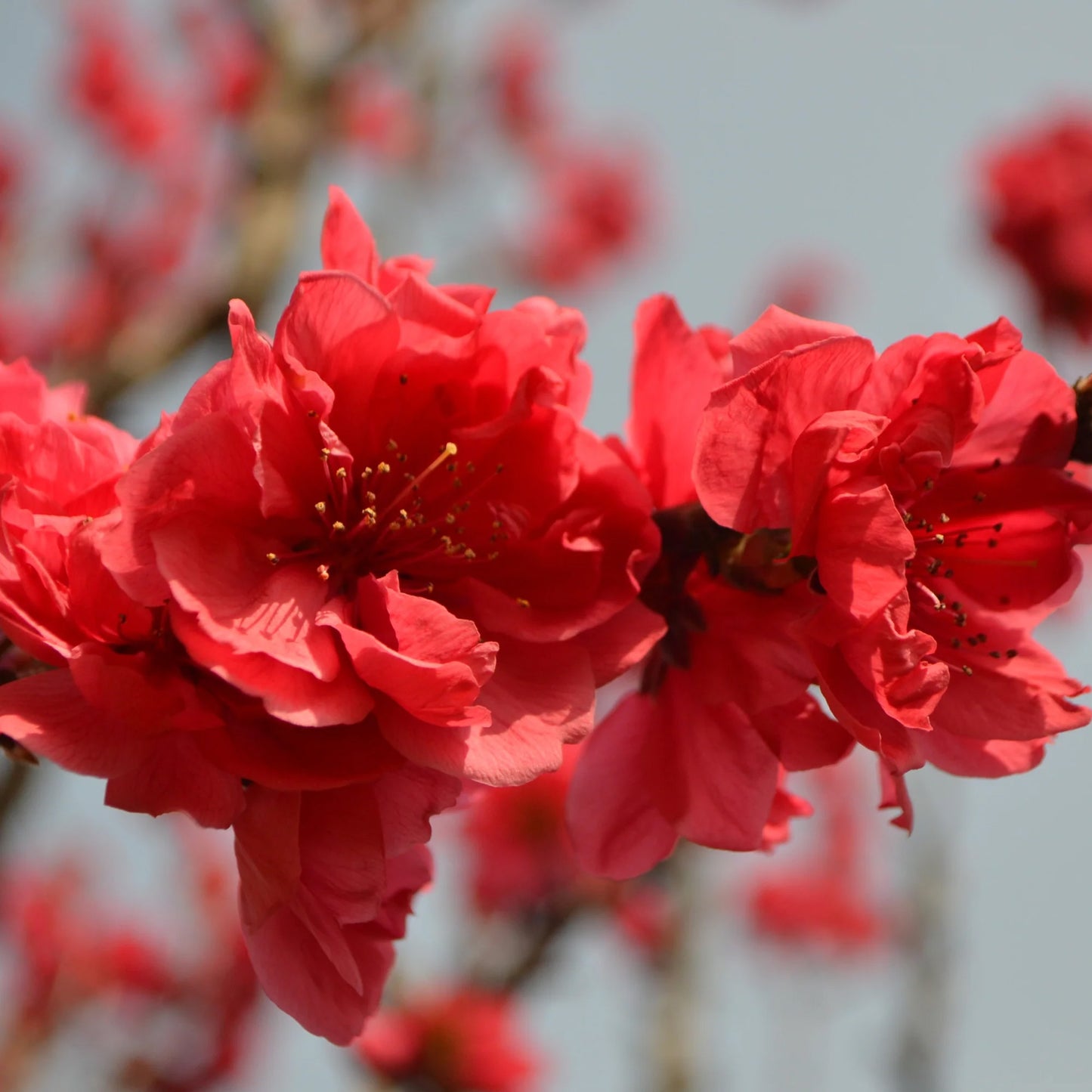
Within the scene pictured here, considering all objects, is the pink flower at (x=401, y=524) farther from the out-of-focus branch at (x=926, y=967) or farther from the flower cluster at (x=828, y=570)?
the out-of-focus branch at (x=926, y=967)

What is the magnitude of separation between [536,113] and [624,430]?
5884 millimetres

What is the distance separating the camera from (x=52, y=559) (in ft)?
2.32

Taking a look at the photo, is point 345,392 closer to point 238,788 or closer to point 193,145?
point 238,788

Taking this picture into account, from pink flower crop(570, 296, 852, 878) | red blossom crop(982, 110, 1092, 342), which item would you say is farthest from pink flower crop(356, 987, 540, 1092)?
red blossom crop(982, 110, 1092, 342)

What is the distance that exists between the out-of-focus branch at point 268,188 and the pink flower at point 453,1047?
1439mm

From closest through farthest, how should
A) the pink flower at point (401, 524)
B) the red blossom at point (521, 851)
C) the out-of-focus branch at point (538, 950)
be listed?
the pink flower at point (401, 524) → the out-of-focus branch at point (538, 950) → the red blossom at point (521, 851)

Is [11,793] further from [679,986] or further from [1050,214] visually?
[1050,214]

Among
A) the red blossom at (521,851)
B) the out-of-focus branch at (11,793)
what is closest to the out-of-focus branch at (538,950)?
the red blossom at (521,851)

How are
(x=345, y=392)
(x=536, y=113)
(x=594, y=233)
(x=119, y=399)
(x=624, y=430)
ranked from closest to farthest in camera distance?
(x=345, y=392)
(x=624, y=430)
(x=119, y=399)
(x=536, y=113)
(x=594, y=233)

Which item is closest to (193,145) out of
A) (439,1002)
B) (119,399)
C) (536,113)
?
(536,113)

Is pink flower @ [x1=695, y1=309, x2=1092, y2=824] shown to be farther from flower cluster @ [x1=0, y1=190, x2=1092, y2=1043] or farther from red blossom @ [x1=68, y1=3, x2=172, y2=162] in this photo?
red blossom @ [x1=68, y1=3, x2=172, y2=162]

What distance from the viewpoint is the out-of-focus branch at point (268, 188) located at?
8.39 feet

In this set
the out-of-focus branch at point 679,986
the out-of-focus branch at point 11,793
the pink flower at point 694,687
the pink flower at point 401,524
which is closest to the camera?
the pink flower at point 401,524

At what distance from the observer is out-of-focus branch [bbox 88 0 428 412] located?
256 cm
